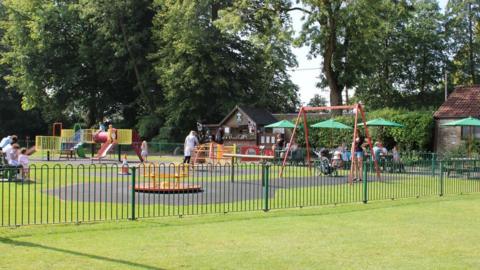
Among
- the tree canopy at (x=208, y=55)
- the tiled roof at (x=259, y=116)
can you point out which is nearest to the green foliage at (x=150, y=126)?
the tree canopy at (x=208, y=55)

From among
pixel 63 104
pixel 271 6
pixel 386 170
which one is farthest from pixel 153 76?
pixel 386 170

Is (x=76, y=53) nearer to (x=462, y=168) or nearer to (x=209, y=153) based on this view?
(x=209, y=153)

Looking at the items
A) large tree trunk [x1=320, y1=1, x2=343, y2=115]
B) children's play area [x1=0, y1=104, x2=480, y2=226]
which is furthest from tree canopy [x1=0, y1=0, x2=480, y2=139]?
children's play area [x1=0, y1=104, x2=480, y2=226]

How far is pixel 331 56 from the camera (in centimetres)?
4022

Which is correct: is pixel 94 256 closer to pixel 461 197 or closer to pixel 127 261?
pixel 127 261

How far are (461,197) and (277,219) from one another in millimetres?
7752

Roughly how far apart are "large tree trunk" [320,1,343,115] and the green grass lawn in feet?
87.0

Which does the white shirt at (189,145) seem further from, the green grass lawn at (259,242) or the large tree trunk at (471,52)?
the large tree trunk at (471,52)

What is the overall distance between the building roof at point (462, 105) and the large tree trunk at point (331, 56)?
750cm

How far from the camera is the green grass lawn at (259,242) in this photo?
8516mm

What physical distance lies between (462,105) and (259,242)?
29145mm

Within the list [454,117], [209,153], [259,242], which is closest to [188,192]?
[259,242]

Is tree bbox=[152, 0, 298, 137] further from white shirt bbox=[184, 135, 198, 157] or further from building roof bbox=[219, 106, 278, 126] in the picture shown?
white shirt bbox=[184, 135, 198, 157]

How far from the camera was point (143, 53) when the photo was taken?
172ft
